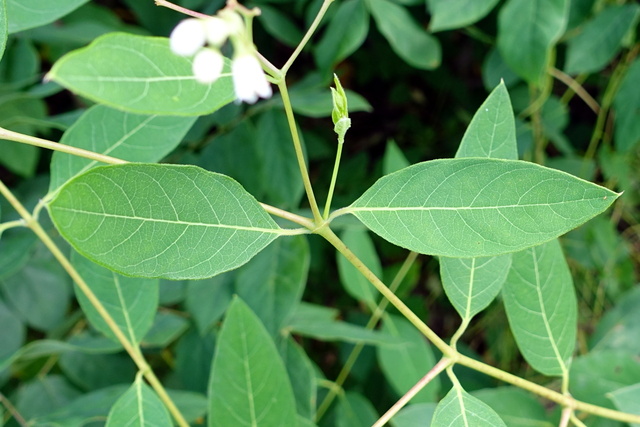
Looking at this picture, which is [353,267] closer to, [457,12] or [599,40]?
[457,12]

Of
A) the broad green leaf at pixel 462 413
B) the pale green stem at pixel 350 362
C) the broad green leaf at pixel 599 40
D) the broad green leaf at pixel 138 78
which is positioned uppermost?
the broad green leaf at pixel 138 78

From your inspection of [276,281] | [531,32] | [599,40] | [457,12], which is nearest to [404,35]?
[457,12]

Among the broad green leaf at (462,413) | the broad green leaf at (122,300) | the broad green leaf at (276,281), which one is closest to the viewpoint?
the broad green leaf at (462,413)

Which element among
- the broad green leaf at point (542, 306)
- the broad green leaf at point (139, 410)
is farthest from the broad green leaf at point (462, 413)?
the broad green leaf at point (139, 410)

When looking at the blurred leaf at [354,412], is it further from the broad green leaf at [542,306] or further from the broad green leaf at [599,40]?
the broad green leaf at [599,40]

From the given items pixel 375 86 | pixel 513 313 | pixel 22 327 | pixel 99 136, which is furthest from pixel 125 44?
pixel 375 86

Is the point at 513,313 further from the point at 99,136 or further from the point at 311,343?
the point at 311,343

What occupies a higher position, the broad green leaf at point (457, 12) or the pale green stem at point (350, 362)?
the broad green leaf at point (457, 12)
